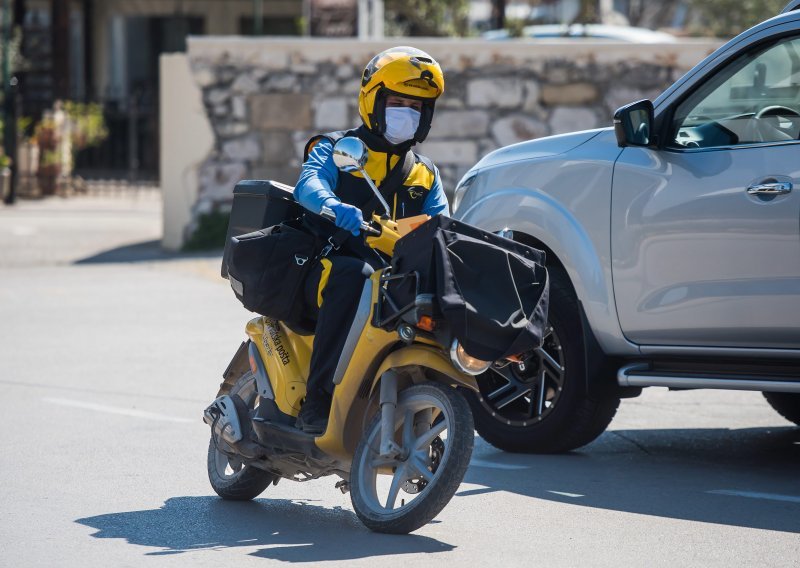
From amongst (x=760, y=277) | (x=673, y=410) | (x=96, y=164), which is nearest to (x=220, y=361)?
(x=673, y=410)

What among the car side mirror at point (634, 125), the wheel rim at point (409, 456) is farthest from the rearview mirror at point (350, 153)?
the car side mirror at point (634, 125)

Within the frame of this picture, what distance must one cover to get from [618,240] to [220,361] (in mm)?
3846

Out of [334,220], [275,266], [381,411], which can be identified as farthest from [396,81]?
[381,411]

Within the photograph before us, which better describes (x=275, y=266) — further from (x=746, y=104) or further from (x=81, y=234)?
(x=81, y=234)

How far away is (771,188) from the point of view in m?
6.27

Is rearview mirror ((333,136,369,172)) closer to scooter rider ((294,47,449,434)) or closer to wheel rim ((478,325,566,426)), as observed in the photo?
scooter rider ((294,47,449,434))

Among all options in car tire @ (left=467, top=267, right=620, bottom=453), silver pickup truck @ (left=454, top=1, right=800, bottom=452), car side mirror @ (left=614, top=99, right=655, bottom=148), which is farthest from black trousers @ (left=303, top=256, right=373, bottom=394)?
car side mirror @ (left=614, top=99, right=655, bottom=148)

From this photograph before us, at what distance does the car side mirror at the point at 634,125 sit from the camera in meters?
6.66

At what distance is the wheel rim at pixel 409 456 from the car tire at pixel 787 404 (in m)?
3.09

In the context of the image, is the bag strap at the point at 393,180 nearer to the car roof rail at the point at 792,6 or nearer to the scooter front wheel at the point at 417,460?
the scooter front wheel at the point at 417,460

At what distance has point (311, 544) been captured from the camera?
209 inches

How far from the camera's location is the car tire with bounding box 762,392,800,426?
7795mm

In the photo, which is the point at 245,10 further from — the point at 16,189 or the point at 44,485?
the point at 44,485

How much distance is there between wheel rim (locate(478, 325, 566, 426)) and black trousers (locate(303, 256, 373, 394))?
1640mm
